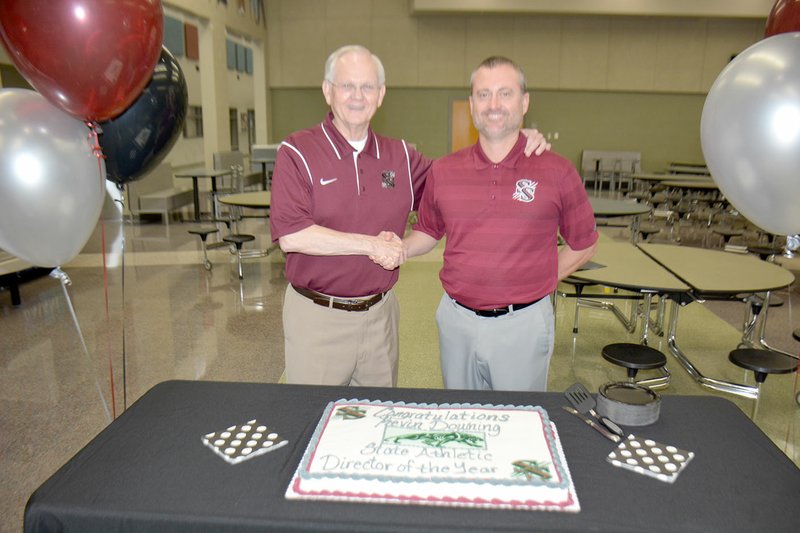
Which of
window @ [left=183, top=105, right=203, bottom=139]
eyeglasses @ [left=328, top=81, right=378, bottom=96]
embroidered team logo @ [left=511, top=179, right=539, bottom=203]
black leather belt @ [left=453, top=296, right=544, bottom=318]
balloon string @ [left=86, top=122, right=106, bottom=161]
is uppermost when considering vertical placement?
window @ [left=183, top=105, right=203, bottom=139]

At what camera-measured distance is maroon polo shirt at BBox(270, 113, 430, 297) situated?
1.93m

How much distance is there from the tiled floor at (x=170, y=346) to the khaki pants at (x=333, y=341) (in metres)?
0.72

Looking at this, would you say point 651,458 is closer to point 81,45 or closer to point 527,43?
point 81,45

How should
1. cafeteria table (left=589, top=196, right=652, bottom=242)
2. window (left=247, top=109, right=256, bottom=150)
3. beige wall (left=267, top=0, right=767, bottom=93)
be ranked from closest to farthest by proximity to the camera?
cafeteria table (left=589, top=196, right=652, bottom=242) → beige wall (left=267, top=0, right=767, bottom=93) → window (left=247, top=109, right=256, bottom=150)

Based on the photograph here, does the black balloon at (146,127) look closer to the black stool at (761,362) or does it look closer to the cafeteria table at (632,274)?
the cafeteria table at (632,274)

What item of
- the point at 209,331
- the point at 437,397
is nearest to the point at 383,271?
the point at 437,397

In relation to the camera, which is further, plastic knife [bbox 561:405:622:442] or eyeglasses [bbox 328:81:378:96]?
eyeglasses [bbox 328:81:378:96]

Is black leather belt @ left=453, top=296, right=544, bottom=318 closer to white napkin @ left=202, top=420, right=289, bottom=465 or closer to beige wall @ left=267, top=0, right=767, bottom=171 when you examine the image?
white napkin @ left=202, top=420, right=289, bottom=465

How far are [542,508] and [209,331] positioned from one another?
381cm

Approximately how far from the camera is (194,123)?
11430 millimetres

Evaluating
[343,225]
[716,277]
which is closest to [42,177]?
[343,225]

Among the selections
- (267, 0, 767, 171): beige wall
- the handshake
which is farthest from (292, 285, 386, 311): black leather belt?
(267, 0, 767, 171): beige wall

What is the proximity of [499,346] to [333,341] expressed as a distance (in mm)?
579

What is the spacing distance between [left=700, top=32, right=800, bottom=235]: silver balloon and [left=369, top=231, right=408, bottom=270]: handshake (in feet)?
3.11
